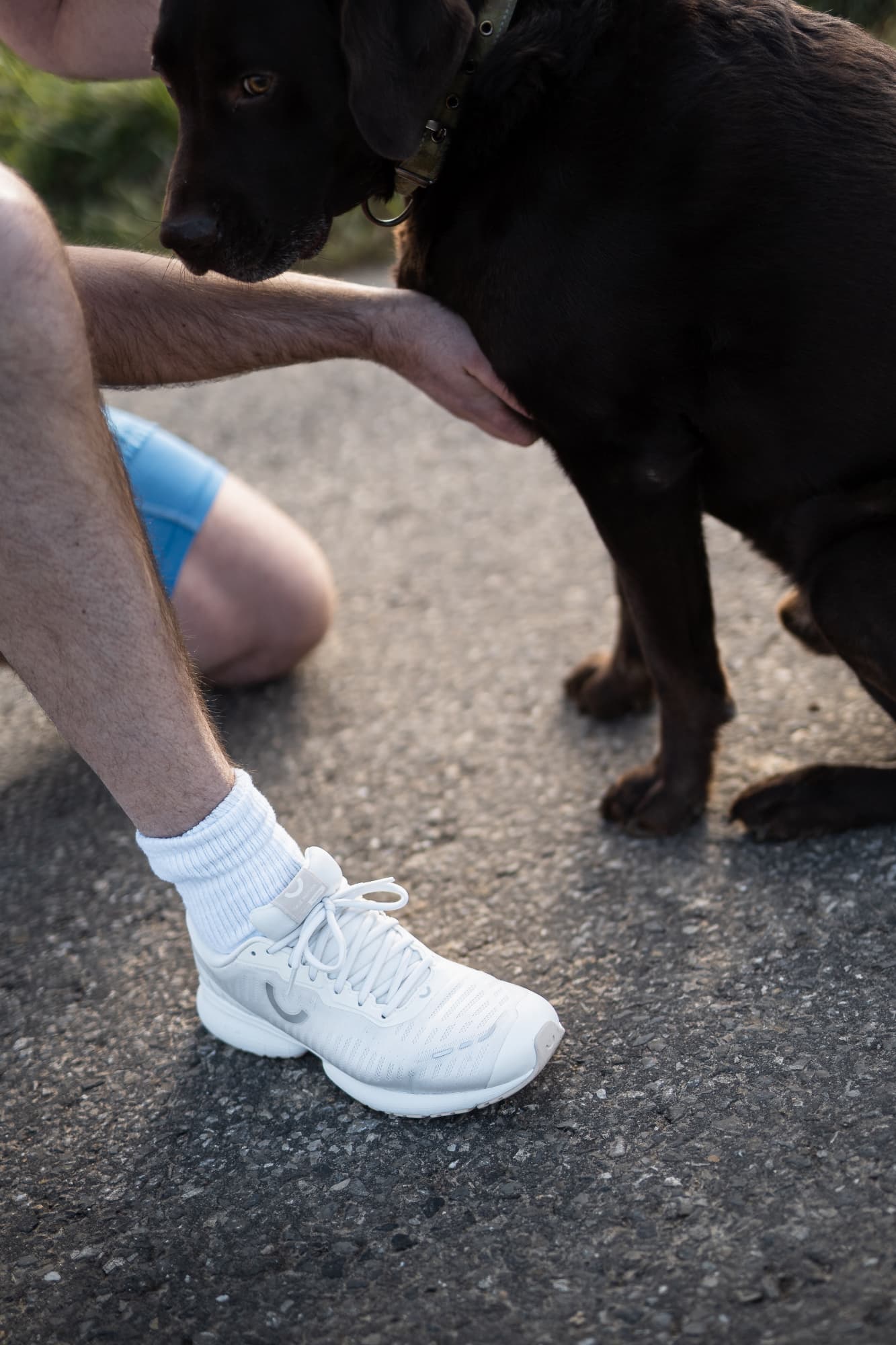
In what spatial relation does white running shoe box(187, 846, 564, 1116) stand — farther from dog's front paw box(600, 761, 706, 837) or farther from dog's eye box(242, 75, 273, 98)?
dog's eye box(242, 75, 273, 98)

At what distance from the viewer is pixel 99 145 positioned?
513 centimetres

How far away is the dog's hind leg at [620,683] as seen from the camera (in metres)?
2.30

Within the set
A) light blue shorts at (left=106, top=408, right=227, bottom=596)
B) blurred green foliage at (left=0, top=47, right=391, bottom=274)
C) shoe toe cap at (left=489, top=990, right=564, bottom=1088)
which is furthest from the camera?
blurred green foliage at (left=0, top=47, right=391, bottom=274)

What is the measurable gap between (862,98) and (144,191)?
4016mm

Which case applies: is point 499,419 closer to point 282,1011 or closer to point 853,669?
point 853,669

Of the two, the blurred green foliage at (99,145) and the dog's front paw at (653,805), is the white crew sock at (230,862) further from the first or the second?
the blurred green foliage at (99,145)

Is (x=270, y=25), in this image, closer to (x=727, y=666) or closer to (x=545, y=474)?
(x=727, y=666)

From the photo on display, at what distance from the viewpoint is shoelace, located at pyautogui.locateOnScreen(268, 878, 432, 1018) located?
1.58 m

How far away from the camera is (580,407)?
1781 mm

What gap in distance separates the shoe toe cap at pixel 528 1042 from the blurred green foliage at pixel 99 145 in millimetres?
4095

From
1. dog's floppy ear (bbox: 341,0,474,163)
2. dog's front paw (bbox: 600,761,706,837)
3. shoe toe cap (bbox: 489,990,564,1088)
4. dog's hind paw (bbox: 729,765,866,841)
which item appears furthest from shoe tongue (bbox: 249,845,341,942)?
dog's floppy ear (bbox: 341,0,474,163)

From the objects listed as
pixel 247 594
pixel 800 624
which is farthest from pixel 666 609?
pixel 247 594

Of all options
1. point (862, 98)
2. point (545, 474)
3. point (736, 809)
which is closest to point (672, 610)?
point (736, 809)

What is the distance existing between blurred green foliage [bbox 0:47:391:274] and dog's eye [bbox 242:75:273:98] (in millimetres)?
3319
